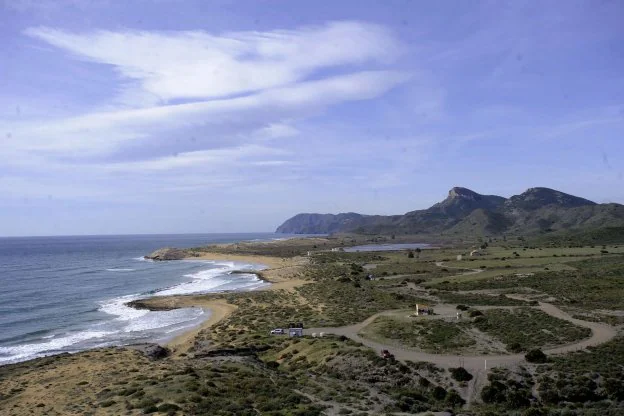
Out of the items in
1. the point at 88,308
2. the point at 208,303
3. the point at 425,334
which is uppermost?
the point at 425,334

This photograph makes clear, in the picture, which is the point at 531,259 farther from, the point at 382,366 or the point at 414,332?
the point at 382,366

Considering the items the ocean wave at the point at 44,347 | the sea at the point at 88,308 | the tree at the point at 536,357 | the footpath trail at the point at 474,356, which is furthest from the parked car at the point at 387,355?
the ocean wave at the point at 44,347

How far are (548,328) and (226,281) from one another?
6474cm

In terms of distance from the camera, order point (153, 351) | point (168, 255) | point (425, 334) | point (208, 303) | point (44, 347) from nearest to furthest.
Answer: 1. point (425, 334)
2. point (153, 351)
3. point (44, 347)
4. point (208, 303)
5. point (168, 255)

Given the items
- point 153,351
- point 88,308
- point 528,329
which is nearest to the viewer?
point 528,329

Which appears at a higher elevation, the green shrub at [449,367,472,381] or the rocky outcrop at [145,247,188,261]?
the rocky outcrop at [145,247,188,261]

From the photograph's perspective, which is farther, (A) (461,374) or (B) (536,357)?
(B) (536,357)

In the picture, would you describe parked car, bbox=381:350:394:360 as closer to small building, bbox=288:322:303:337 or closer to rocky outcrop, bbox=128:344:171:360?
small building, bbox=288:322:303:337

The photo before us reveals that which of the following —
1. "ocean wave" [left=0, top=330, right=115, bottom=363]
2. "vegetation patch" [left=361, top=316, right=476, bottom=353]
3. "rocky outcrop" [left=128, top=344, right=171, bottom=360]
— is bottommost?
"ocean wave" [left=0, top=330, right=115, bottom=363]

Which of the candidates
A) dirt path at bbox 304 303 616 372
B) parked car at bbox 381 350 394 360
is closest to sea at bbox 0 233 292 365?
dirt path at bbox 304 303 616 372

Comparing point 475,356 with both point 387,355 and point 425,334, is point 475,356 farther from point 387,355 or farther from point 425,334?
point 387,355

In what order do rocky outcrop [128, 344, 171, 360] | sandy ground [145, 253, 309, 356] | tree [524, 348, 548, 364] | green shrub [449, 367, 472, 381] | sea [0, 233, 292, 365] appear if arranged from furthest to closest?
sea [0, 233, 292, 365] < sandy ground [145, 253, 309, 356] < rocky outcrop [128, 344, 171, 360] < tree [524, 348, 548, 364] < green shrub [449, 367, 472, 381]

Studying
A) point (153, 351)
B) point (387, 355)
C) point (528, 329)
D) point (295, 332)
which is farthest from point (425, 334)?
point (153, 351)

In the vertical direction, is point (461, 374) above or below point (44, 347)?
above
